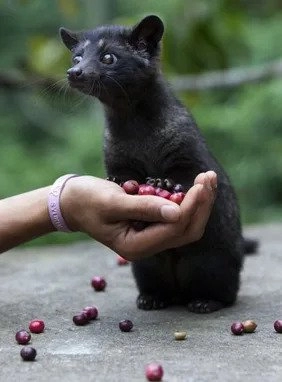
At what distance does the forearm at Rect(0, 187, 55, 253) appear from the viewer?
4133mm

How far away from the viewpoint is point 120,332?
4129mm

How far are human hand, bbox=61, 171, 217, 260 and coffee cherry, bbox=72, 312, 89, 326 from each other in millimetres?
424

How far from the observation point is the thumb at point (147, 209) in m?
3.74

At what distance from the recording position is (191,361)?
356cm

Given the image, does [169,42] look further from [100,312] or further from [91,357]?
[91,357]

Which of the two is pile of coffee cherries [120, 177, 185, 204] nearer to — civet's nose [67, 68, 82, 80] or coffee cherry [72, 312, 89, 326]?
civet's nose [67, 68, 82, 80]

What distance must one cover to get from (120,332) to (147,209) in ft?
2.20

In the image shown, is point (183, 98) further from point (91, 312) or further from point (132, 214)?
point (132, 214)

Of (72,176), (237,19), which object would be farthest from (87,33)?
(237,19)

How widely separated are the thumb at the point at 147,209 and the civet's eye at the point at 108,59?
84 centimetres

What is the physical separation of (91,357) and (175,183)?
3.60ft

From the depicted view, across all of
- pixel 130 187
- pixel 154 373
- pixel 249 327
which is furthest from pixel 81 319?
pixel 154 373

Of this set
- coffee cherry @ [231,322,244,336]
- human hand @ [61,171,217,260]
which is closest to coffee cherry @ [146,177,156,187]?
human hand @ [61,171,217,260]

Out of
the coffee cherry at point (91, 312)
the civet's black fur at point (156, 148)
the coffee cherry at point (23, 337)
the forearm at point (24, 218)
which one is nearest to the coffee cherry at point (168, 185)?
the civet's black fur at point (156, 148)
